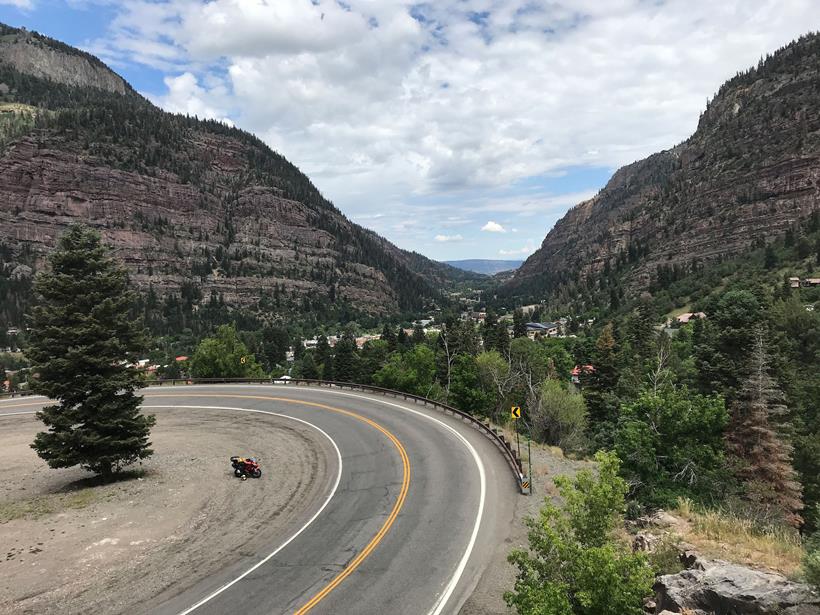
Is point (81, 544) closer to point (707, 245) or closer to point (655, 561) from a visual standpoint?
point (655, 561)

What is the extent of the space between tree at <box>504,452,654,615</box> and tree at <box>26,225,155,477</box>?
21154 millimetres

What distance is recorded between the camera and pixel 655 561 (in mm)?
11453

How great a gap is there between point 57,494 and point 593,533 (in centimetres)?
2461

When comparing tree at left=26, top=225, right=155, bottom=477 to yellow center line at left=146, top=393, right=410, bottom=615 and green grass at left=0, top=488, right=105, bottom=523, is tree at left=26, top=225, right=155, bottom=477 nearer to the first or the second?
green grass at left=0, top=488, right=105, bottom=523

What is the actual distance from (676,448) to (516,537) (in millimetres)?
10761

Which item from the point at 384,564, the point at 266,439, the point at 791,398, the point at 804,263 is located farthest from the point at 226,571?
the point at 804,263

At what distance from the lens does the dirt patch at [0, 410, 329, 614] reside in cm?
1384

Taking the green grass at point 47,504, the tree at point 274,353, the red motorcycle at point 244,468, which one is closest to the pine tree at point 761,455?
the red motorcycle at point 244,468

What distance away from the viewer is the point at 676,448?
2184 cm

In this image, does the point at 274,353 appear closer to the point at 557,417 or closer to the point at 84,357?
the point at 557,417

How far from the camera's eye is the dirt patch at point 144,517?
1384cm

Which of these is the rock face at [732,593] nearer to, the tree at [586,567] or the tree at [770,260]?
the tree at [586,567]

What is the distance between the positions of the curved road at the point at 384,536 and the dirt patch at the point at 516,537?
1.06 ft

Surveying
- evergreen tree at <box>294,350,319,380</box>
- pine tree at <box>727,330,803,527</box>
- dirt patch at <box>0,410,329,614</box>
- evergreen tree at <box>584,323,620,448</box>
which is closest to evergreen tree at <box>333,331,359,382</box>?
evergreen tree at <box>294,350,319,380</box>
